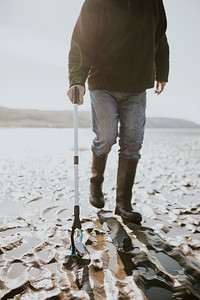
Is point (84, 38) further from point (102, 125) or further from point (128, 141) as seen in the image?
point (128, 141)

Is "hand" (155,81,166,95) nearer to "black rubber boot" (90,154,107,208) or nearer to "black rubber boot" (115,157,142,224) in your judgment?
"black rubber boot" (115,157,142,224)

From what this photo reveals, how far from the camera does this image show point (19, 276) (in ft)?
7.14

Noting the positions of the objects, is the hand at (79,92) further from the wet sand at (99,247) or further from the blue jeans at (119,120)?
the wet sand at (99,247)

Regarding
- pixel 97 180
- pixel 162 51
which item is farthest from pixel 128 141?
pixel 162 51

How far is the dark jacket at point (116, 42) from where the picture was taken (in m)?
3.35

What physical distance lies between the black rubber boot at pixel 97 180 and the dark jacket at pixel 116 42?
920 millimetres

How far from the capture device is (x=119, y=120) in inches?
144

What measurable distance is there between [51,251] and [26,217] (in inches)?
38.8

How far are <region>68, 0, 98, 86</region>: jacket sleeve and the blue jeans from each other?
1.28 feet

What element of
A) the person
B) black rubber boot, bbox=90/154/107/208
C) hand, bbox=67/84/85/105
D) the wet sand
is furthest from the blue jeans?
the wet sand

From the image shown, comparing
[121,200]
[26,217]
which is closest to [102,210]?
[121,200]

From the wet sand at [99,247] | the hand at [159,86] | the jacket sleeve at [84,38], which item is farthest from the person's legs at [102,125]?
the hand at [159,86]

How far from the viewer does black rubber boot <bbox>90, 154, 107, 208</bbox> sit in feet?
12.2

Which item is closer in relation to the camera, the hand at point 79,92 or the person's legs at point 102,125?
the hand at point 79,92
